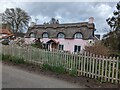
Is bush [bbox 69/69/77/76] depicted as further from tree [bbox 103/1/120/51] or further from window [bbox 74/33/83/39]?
window [bbox 74/33/83/39]

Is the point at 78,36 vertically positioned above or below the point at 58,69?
above

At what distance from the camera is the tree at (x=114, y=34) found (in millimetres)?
19105

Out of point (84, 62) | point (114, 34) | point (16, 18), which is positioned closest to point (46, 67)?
point (84, 62)

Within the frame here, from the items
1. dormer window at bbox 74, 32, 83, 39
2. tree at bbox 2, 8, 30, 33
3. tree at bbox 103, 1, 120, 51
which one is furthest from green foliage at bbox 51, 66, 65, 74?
tree at bbox 2, 8, 30, 33

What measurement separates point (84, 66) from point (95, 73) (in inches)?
23.9

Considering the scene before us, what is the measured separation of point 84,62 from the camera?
7242 millimetres

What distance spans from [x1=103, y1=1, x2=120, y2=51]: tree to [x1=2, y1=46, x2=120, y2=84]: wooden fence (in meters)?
11.5

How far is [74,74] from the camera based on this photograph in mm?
7332

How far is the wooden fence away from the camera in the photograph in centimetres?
645

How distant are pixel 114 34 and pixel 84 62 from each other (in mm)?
15265

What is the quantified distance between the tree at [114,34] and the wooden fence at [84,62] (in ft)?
37.8

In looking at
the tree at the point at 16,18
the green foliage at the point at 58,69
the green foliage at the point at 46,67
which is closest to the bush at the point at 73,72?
the green foliage at the point at 58,69

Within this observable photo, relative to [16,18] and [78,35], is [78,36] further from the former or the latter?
[16,18]

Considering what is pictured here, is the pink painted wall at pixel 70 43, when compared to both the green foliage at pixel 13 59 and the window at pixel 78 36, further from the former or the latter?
the green foliage at pixel 13 59
